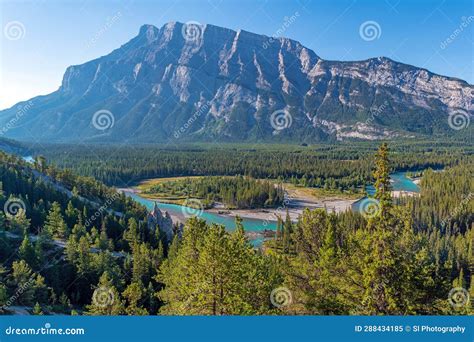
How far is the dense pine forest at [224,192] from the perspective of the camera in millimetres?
120625

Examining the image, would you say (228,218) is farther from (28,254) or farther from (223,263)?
(223,263)

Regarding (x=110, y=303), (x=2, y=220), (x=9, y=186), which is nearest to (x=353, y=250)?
(x=110, y=303)

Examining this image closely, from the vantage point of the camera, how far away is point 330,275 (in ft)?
69.4

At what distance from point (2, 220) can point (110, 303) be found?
26713mm

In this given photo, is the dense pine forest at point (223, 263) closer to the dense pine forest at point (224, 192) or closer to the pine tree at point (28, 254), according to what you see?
the pine tree at point (28, 254)

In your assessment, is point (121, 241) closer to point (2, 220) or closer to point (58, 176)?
point (2, 220)

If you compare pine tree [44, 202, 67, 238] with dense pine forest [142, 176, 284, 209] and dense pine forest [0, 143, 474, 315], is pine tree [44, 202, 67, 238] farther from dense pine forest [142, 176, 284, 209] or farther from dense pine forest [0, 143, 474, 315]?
dense pine forest [142, 176, 284, 209]

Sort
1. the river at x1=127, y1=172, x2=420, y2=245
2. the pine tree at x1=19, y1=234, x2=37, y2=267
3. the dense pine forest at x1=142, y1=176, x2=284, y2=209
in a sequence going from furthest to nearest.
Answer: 1. the dense pine forest at x1=142, y1=176, x2=284, y2=209
2. the river at x1=127, y1=172, x2=420, y2=245
3. the pine tree at x1=19, y1=234, x2=37, y2=267

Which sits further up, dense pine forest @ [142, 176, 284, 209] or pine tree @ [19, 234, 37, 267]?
dense pine forest @ [142, 176, 284, 209]

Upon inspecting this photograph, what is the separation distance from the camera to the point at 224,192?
424 ft

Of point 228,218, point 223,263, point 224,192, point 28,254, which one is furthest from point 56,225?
point 224,192

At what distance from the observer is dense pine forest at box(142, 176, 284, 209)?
12062cm

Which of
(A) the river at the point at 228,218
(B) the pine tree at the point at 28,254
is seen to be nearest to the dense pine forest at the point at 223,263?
(B) the pine tree at the point at 28,254

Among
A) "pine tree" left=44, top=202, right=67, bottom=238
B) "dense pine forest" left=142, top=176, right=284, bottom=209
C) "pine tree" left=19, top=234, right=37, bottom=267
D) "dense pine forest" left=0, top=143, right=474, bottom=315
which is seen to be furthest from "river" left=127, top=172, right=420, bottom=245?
"pine tree" left=19, top=234, right=37, bottom=267
